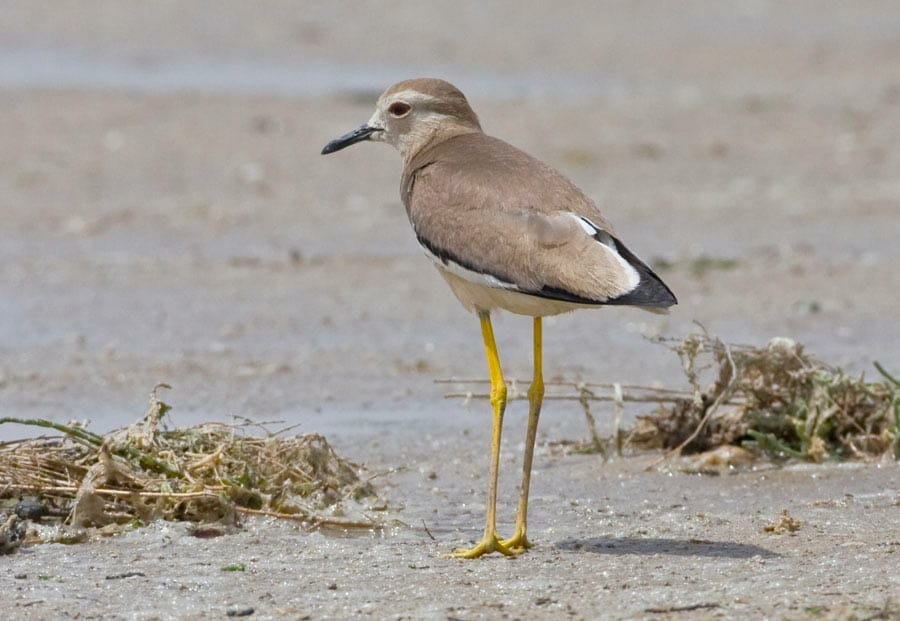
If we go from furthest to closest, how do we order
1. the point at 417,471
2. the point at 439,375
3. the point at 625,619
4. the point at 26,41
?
1. the point at 26,41
2. the point at 439,375
3. the point at 417,471
4. the point at 625,619

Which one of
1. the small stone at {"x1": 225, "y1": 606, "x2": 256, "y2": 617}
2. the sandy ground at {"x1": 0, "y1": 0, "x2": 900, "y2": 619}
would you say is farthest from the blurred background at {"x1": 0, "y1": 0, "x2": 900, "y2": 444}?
the small stone at {"x1": 225, "y1": 606, "x2": 256, "y2": 617}

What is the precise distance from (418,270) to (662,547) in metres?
6.03

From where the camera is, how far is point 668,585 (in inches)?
201

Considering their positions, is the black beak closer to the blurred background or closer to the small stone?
the blurred background

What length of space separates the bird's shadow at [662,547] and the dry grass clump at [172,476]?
833mm

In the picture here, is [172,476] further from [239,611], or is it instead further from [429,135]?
[429,135]

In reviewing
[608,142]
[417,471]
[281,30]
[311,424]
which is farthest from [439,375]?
[281,30]

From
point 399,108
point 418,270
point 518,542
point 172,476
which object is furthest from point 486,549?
point 418,270

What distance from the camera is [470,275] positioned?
223 inches

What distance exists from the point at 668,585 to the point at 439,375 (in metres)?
4.01

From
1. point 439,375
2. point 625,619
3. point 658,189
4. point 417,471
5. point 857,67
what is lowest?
point 625,619

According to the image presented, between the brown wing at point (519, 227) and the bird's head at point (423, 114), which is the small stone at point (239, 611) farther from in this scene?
the bird's head at point (423, 114)

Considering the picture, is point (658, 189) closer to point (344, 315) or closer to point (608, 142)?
point (608, 142)

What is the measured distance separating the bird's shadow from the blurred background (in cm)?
216
